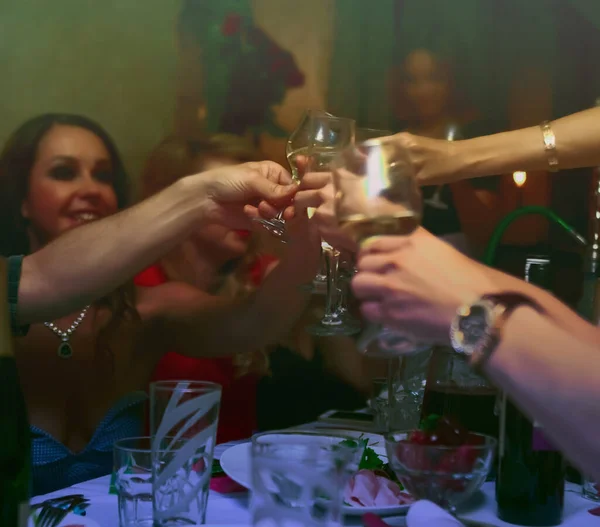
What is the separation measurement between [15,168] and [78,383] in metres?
0.49

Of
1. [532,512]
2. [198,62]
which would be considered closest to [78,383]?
[198,62]

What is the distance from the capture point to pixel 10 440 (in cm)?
60

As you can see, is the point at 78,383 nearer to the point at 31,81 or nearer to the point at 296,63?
the point at 31,81

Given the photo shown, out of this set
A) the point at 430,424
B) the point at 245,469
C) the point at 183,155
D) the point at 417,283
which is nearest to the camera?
the point at 417,283

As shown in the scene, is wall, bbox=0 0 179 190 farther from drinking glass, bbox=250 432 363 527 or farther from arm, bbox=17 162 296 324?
drinking glass, bbox=250 432 363 527

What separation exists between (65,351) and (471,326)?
1.10 meters

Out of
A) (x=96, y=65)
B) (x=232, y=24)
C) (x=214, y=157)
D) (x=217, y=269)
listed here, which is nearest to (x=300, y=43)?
(x=232, y=24)

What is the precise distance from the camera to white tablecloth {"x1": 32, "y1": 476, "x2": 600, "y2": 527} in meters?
0.67

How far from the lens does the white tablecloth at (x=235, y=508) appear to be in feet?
2.21

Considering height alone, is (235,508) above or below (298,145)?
below

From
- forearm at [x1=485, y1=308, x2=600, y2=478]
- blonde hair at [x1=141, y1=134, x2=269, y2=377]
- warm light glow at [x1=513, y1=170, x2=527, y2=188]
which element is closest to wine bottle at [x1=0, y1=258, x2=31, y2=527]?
forearm at [x1=485, y1=308, x2=600, y2=478]

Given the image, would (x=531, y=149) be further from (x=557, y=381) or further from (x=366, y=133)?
(x=557, y=381)

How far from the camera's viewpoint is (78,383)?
54.7 inches

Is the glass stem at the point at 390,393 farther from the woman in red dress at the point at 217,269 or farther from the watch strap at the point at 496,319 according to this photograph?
the watch strap at the point at 496,319
